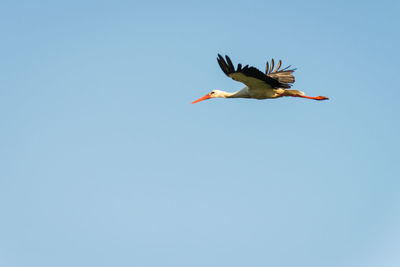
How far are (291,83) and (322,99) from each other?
4.07 feet

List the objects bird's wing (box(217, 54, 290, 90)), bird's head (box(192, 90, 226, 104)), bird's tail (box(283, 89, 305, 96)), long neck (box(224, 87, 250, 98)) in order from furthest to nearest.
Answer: bird's head (box(192, 90, 226, 104)) → long neck (box(224, 87, 250, 98)) → bird's tail (box(283, 89, 305, 96)) → bird's wing (box(217, 54, 290, 90))

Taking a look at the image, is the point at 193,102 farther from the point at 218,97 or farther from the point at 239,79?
the point at 239,79

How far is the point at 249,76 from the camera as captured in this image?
618 inches

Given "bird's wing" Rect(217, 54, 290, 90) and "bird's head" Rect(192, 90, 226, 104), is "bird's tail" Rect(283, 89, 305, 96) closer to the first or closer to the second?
"bird's wing" Rect(217, 54, 290, 90)

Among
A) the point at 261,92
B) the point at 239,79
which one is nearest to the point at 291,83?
the point at 261,92

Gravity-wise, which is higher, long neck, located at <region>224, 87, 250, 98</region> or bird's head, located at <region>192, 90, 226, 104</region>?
bird's head, located at <region>192, 90, 226, 104</region>

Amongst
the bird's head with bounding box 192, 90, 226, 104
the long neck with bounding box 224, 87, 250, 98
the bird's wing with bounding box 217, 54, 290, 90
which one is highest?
the bird's head with bounding box 192, 90, 226, 104

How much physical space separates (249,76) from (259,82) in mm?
762

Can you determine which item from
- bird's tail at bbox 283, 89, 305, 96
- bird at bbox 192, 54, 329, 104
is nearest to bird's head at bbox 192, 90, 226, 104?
bird at bbox 192, 54, 329, 104

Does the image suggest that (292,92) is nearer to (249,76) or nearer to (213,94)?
(249,76)

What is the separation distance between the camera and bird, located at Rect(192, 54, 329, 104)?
15.1 m

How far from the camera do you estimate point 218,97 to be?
18531 millimetres

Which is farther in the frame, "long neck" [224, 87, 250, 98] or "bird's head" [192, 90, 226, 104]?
"bird's head" [192, 90, 226, 104]

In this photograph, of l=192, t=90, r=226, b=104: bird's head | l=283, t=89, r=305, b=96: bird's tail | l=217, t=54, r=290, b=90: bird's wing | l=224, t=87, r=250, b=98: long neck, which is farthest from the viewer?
l=192, t=90, r=226, b=104: bird's head
